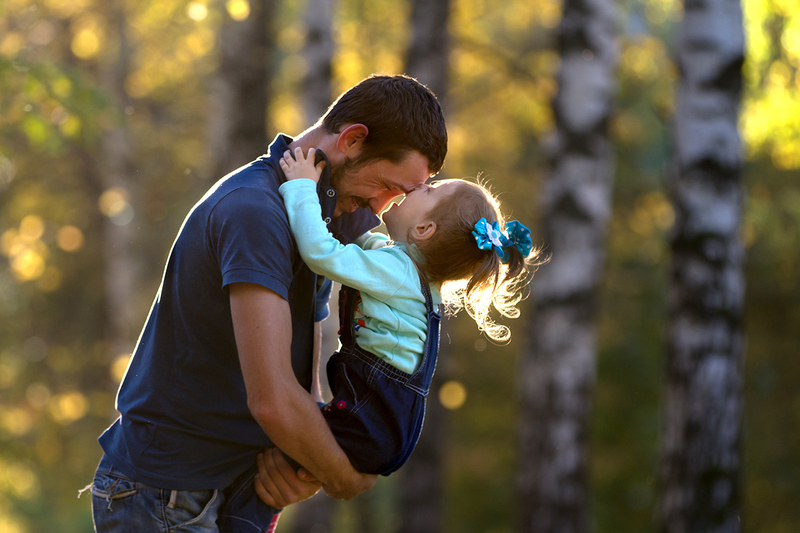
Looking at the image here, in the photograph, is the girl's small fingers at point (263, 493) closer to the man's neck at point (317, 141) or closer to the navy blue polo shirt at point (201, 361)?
the navy blue polo shirt at point (201, 361)

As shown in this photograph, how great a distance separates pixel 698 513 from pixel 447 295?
3094 mm

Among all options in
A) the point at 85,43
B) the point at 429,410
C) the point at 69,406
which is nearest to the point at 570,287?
the point at 429,410

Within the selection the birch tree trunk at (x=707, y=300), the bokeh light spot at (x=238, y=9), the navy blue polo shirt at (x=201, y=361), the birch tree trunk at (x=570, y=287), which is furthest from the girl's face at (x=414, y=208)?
the bokeh light spot at (x=238, y=9)

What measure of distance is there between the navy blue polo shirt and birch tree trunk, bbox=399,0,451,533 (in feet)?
20.7

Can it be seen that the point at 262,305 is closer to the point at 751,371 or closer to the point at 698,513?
the point at 698,513

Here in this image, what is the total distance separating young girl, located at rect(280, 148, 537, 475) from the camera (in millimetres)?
2381

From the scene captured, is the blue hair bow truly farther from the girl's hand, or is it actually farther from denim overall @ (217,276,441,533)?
the girl's hand

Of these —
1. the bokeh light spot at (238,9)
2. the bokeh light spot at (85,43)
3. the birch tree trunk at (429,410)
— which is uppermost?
the bokeh light spot at (85,43)

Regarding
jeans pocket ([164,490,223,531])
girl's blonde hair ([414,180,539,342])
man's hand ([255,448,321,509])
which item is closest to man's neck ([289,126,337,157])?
girl's blonde hair ([414,180,539,342])

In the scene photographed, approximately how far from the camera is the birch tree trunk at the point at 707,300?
503cm

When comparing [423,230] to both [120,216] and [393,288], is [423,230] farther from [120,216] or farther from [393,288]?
[120,216]

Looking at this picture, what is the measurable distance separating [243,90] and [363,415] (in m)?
5.33

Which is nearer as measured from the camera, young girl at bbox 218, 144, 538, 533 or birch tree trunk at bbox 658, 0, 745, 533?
young girl at bbox 218, 144, 538, 533

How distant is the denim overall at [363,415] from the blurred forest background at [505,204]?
730 centimetres
